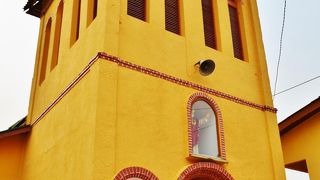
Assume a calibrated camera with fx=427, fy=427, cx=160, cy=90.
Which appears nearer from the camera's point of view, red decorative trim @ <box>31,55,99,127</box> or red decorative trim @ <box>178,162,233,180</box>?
red decorative trim @ <box>178,162,233,180</box>

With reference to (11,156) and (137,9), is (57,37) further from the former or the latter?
(11,156)

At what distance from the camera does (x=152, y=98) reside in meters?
9.60

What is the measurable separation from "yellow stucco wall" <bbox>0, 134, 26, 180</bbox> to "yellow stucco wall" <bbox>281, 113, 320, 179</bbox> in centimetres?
779

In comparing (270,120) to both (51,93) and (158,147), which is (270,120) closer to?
(158,147)

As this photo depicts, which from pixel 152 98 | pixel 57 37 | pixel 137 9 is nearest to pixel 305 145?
pixel 152 98

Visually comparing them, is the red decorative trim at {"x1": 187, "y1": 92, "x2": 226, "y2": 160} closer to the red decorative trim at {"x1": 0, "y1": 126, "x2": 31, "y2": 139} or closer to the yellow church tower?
the yellow church tower

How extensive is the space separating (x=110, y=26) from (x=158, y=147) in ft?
9.56

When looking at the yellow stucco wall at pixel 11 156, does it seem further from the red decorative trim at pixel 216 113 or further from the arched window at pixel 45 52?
the red decorative trim at pixel 216 113

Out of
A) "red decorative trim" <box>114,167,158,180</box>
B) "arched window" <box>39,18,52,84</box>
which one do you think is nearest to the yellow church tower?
"red decorative trim" <box>114,167,158,180</box>

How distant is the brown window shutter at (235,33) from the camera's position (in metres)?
12.4

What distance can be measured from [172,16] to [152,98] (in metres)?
2.87

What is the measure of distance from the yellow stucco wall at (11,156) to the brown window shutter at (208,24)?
20.2ft

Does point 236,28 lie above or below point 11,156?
above

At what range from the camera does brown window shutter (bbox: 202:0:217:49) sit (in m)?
11.9
